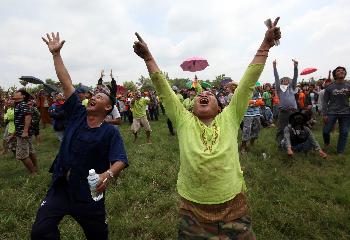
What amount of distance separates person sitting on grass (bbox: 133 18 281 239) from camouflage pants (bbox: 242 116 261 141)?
6532mm

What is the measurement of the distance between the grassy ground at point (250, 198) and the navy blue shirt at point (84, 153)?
1.67 m

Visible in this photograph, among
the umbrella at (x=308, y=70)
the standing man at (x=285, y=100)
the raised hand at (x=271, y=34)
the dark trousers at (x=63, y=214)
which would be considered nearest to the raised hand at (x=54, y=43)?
the dark trousers at (x=63, y=214)

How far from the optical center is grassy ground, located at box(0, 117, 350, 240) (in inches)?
199

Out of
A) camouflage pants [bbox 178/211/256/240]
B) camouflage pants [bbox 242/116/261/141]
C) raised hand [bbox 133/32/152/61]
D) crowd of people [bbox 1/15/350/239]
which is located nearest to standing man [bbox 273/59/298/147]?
camouflage pants [bbox 242/116/261/141]

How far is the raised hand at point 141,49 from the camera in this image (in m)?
3.19

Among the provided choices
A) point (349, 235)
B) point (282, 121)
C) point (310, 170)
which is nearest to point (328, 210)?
point (349, 235)

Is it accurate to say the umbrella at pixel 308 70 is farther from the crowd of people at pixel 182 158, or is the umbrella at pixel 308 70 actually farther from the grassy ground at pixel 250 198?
the crowd of people at pixel 182 158

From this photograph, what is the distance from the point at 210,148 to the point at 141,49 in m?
1.08

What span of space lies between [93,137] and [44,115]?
1662 centimetres

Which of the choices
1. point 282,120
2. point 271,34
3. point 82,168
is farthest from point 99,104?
point 282,120

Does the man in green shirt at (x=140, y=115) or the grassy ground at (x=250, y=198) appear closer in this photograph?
the grassy ground at (x=250, y=198)

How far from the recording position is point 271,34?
3.13 metres

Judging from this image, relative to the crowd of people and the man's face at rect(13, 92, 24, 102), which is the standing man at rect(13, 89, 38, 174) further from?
the crowd of people

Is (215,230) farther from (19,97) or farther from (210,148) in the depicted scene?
(19,97)
